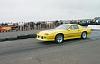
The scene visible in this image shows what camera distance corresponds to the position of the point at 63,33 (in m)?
13.2

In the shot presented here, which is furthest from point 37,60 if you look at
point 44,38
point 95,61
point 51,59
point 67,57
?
point 44,38

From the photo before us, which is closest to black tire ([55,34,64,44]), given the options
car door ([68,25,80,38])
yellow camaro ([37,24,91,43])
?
yellow camaro ([37,24,91,43])

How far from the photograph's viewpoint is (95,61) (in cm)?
754

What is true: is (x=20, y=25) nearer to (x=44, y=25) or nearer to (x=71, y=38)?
(x=44, y=25)

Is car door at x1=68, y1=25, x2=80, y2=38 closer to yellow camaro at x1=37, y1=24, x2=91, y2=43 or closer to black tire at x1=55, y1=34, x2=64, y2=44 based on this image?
yellow camaro at x1=37, y1=24, x2=91, y2=43

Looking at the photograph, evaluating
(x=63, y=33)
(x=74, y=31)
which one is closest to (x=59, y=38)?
(x=63, y=33)

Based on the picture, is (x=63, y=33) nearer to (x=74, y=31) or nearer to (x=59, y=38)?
(x=59, y=38)

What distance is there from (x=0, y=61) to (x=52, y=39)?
17.5ft

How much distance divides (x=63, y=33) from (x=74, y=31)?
47.5 inches

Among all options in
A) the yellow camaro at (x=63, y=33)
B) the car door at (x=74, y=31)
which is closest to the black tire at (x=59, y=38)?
the yellow camaro at (x=63, y=33)

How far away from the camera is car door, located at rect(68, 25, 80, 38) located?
1384cm

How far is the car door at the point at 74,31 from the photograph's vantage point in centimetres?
1384

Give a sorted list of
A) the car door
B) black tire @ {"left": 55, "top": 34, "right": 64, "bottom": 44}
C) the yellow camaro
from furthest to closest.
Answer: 1. the car door
2. black tire @ {"left": 55, "top": 34, "right": 64, "bottom": 44}
3. the yellow camaro

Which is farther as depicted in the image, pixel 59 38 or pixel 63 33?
pixel 63 33
